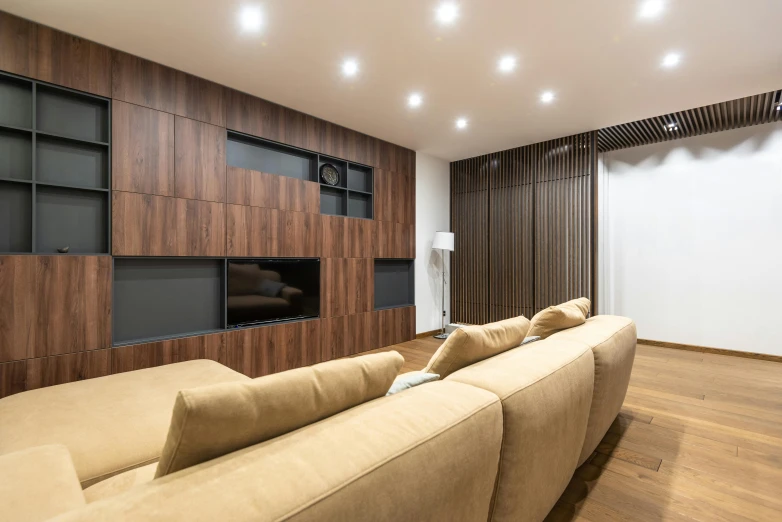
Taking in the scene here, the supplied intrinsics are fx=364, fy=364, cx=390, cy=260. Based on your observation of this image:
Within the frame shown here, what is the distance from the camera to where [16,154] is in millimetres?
2494

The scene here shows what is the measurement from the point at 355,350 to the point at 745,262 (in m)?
4.77

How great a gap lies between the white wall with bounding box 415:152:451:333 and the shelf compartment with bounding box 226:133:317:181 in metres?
1.87

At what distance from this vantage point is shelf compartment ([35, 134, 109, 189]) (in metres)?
2.59

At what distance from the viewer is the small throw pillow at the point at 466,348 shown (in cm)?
143

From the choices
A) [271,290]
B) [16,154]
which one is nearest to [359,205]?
[271,290]

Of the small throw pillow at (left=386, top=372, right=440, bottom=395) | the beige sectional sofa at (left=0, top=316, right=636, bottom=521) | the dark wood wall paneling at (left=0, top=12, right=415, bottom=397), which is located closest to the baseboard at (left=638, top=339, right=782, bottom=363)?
the beige sectional sofa at (left=0, top=316, right=636, bottom=521)

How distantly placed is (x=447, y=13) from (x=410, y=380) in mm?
2301

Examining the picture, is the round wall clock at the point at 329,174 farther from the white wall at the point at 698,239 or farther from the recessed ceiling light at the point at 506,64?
the white wall at the point at 698,239

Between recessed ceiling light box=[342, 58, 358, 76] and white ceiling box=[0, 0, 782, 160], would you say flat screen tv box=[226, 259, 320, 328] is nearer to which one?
white ceiling box=[0, 0, 782, 160]

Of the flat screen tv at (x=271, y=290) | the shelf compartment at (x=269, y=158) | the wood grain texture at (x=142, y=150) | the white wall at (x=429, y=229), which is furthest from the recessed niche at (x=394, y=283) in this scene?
the wood grain texture at (x=142, y=150)

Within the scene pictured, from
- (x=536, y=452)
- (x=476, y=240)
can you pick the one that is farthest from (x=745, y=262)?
(x=536, y=452)

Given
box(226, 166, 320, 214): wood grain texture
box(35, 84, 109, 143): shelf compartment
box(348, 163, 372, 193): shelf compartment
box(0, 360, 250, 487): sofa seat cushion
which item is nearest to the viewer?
box(0, 360, 250, 487): sofa seat cushion

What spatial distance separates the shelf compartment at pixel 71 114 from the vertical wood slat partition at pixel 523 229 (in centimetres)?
458

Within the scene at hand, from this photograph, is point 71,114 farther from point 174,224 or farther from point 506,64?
point 506,64
